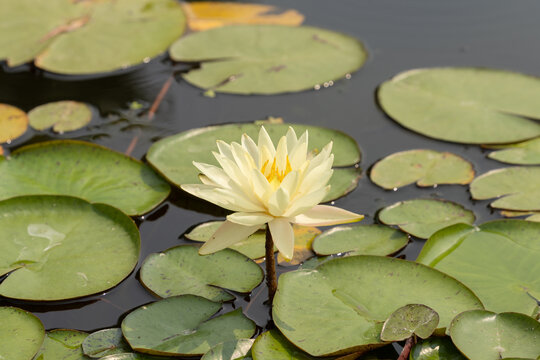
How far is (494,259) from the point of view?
224 cm

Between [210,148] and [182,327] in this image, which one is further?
[210,148]

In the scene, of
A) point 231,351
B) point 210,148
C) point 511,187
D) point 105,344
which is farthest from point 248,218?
point 511,187

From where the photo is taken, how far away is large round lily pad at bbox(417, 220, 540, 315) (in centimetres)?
209

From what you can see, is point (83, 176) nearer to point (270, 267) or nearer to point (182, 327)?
point (182, 327)

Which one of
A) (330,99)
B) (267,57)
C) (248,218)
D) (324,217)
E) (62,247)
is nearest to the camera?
(248,218)

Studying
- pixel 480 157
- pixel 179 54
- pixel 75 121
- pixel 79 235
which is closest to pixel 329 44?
pixel 179 54

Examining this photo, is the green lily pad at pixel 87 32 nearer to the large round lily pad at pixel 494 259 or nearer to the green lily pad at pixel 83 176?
the green lily pad at pixel 83 176

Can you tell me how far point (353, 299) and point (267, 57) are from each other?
7.03 feet

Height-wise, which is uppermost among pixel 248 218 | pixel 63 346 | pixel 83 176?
pixel 248 218

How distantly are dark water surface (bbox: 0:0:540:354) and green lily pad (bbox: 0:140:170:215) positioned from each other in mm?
108

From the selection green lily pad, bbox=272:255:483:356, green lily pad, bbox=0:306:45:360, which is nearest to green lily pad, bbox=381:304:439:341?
green lily pad, bbox=272:255:483:356

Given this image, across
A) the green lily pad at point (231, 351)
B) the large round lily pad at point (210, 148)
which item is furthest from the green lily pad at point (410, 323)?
the large round lily pad at point (210, 148)

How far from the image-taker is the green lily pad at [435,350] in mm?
1819

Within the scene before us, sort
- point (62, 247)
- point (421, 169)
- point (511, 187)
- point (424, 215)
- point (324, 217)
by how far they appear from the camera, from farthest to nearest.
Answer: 1. point (421, 169)
2. point (511, 187)
3. point (424, 215)
4. point (62, 247)
5. point (324, 217)
